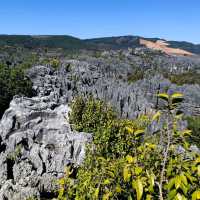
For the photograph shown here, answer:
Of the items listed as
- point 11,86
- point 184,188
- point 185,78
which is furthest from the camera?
point 185,78

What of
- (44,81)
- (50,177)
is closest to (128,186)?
(50,177)

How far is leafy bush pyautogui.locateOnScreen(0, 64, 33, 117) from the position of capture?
62.7 metres

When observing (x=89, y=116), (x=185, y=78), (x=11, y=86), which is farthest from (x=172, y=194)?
(x=185, y=78)

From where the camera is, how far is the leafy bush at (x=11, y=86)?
62.7m

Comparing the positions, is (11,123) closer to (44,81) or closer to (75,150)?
(75,150)

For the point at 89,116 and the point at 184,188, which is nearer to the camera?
the point at 184,188

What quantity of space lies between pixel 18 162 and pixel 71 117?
10.1m

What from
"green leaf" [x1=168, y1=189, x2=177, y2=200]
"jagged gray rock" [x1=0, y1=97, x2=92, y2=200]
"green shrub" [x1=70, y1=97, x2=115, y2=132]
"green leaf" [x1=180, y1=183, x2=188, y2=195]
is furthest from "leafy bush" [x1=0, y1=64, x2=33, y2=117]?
"green leaf" [x1=180, y1=183, x2=188, y2=195]

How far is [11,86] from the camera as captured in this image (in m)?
66.4

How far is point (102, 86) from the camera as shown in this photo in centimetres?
8831

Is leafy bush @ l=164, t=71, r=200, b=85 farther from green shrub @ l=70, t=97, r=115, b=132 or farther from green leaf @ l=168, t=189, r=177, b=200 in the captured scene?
green leaf @ l=168, t=189, r=177, b=200

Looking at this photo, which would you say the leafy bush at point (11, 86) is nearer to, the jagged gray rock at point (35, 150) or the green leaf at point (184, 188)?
the jagged gray rock at point (35, 150)

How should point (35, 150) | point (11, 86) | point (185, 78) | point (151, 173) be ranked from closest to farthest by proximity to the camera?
point (151, 173) → point (35, 150) → point (11, 86) → point (185, 78)

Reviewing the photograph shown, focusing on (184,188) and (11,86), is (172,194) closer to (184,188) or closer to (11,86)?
(184,188)
